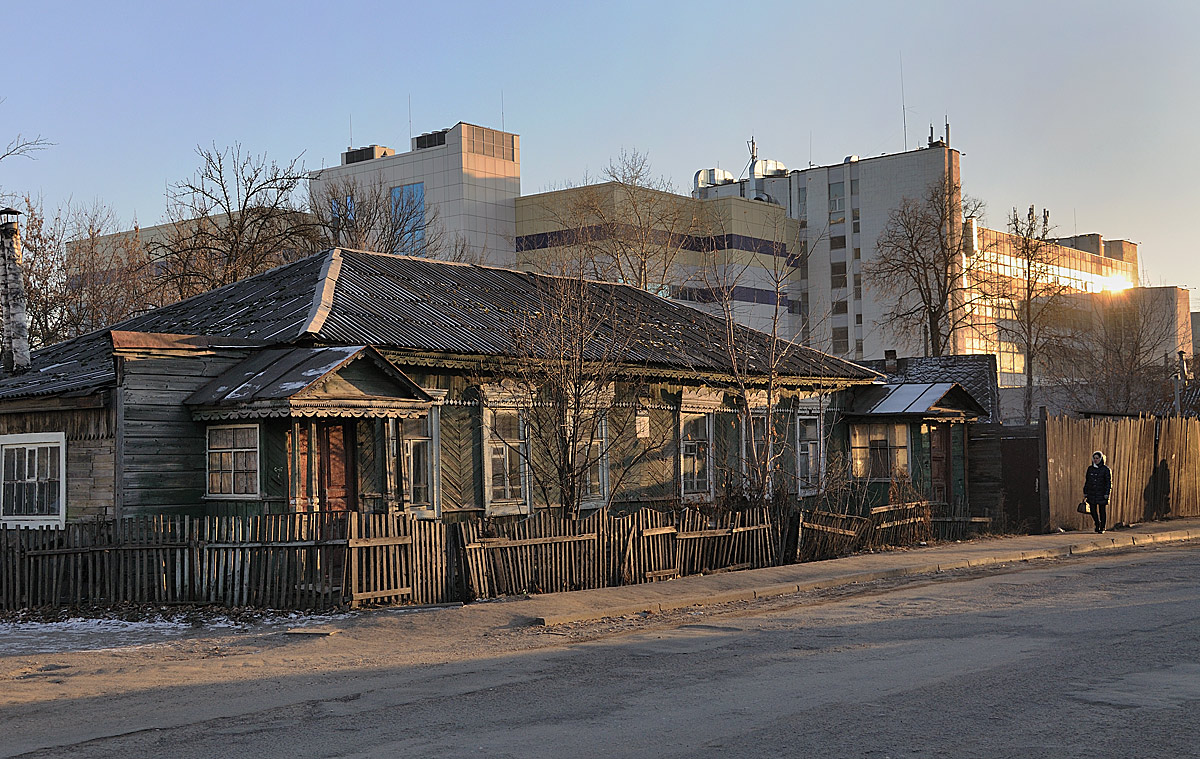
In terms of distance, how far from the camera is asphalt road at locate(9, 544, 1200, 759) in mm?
7344

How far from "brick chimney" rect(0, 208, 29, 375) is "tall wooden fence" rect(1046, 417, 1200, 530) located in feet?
66.0

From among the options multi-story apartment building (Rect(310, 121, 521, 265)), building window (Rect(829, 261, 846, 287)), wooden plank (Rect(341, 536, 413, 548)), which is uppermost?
multi-story apartment building (Rect(310, 121, 521, 265))

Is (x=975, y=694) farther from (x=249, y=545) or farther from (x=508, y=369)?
(x=508, y=369)

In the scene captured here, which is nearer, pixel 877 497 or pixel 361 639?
pixel 361 639

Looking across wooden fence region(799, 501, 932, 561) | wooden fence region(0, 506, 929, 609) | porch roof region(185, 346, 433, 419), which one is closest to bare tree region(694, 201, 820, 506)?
wooden fence region(799, 501, 932, 561)

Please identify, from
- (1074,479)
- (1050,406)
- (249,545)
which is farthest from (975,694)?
(1050,406)

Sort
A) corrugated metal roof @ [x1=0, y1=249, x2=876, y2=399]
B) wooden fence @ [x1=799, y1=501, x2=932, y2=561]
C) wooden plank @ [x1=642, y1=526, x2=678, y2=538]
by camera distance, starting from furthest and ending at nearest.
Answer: wooden fence @ [x1=799, y1=501, x2=932, y2=561] → corrugated metal roof @ [x1=0, y1=249, x2=876, y2=399] → wooden plank @ [x1=642, y1=526, x2=678, y2=538]

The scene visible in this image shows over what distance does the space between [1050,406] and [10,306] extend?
6018cm

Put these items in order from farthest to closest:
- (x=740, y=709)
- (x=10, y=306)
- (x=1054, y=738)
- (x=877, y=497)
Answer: (x=877, y=497)
(x=10, y=306)
(x=740, y=709)
(x=1054, y=738)

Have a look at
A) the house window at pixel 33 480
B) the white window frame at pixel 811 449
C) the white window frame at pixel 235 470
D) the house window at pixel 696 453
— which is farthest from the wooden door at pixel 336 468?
the white window frame at pixel 811 449

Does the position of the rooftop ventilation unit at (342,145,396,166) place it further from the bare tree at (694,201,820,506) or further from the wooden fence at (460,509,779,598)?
the wooden fence at (460,509,779,598)

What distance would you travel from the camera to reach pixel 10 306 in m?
21.2

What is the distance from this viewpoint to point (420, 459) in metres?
18.2

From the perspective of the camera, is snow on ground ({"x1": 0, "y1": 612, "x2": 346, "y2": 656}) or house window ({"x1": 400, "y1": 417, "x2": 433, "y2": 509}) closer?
snow on ground ({"x1": 0, "y1": 612, "x2": 346, "y2": 656})
